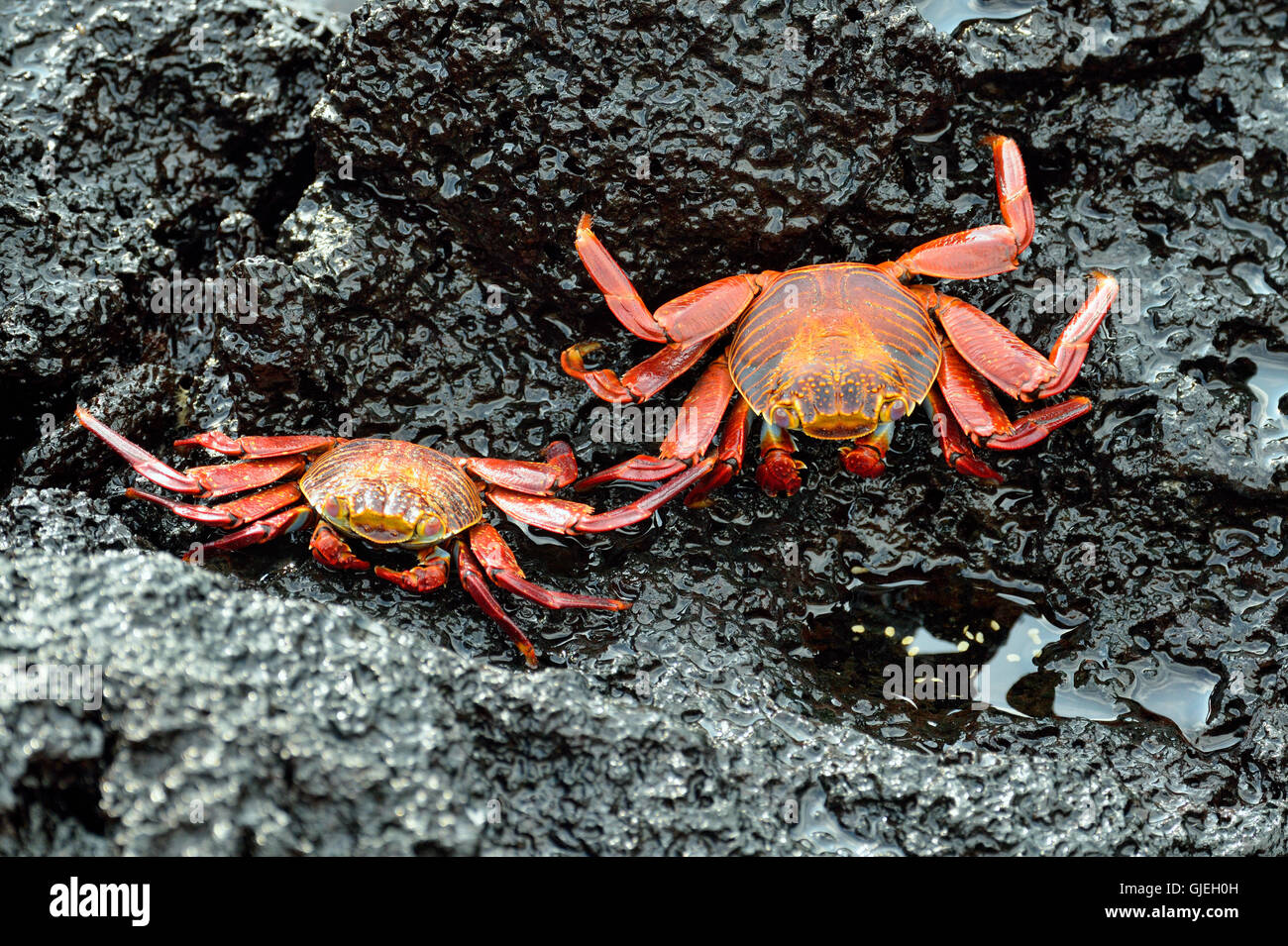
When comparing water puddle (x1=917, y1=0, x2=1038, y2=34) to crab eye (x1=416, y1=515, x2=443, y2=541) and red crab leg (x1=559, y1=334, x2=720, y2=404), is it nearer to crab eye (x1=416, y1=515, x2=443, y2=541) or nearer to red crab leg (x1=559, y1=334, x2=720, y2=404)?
red crab leg (x1=559, y1=334, x2=720, y2=404)

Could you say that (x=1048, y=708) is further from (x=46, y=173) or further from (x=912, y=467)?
(x=46, y=173)

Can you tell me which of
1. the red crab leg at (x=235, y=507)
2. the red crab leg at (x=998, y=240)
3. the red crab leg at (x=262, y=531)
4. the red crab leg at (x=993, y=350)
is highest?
the red crab leg at (x=998, y=240)

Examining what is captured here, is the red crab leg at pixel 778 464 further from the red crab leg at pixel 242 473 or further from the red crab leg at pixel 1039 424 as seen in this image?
the red crab leg at pixel 242 473

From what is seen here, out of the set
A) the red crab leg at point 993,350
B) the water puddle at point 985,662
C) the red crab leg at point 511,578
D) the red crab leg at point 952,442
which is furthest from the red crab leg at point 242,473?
the red crab leg at point 993,350

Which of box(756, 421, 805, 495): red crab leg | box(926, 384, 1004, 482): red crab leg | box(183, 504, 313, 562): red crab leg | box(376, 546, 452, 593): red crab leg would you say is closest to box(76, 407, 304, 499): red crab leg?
box(183, 504, 313, 562): red crab leg

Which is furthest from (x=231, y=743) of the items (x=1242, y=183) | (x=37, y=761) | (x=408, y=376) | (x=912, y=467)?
(x=1242, y=183)

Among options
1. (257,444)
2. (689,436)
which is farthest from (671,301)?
(257,444)

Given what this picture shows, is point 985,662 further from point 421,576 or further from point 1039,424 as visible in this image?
point 421,576
